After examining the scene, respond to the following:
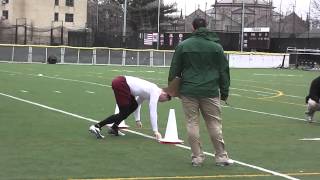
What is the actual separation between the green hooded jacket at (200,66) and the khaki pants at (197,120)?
121 millimetres

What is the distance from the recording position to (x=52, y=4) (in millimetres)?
105250

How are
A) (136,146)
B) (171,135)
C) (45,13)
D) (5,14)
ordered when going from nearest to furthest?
(136,146) < (171,135) < (5,14) < (45,13)

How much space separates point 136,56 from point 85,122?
129 ft

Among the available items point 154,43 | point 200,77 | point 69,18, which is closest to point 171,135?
point 200,77

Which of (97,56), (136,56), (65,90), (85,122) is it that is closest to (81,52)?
(97,56)

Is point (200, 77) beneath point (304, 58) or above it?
beneath

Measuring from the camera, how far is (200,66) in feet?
28.2

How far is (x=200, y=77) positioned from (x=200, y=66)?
0.15 m

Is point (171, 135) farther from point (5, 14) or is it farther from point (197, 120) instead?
point (5, 14)

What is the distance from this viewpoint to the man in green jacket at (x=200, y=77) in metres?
8.57

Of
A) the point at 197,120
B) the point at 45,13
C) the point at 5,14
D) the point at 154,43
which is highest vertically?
the point at 45,13

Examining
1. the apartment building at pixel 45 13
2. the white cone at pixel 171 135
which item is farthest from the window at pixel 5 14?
the white cone at pixel 171 135

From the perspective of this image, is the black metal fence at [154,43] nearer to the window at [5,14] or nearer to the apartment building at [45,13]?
the apartment building at [45,13]

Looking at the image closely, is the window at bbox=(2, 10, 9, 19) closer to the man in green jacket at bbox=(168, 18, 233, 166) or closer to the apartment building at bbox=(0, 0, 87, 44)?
the apartment building at bbox=(0, 0, 87, 44)
